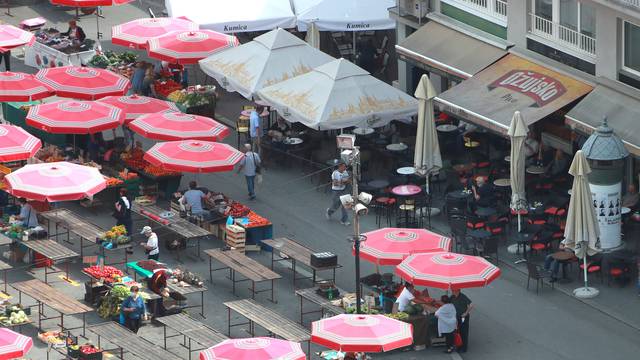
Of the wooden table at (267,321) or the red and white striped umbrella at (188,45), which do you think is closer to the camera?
the wooden table at (267,321)

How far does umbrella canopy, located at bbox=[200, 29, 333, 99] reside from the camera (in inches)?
2085

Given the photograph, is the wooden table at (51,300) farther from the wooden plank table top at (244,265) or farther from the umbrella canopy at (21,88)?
the umbrella canopy at (21,88)

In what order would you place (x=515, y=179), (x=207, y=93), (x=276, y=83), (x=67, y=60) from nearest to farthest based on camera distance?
(x=515, y=179) < (x=276, y=83) < (x=207, y=93) < (x=67, y=60)

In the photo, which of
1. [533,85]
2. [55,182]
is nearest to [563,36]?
[533,85]

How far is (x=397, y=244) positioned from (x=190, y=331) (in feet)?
17.5

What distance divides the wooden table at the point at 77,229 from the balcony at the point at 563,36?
41.5 ft

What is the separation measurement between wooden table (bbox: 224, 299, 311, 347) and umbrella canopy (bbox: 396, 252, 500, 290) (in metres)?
2.67

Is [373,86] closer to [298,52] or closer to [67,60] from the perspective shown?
[298,52]

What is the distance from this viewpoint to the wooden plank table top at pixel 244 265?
43.4 m

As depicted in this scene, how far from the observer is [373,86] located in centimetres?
5075

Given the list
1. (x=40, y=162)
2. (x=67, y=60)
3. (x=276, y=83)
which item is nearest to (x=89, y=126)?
(x=40, y=162)

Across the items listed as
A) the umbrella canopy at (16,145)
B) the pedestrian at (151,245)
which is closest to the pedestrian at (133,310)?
the pedestrian at (151,245)

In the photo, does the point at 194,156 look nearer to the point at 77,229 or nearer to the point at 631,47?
the point at 77,229

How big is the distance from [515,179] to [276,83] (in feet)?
31.6
